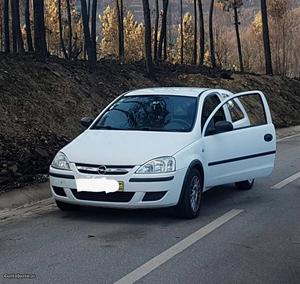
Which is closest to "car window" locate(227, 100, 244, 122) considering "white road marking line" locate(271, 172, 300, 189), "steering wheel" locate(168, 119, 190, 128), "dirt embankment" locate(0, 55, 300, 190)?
"steering wheel" locate(168, 119, 190, 128)

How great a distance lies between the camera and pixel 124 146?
713 centimetres

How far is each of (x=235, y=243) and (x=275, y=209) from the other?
76.7 inches

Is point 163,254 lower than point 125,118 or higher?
lower

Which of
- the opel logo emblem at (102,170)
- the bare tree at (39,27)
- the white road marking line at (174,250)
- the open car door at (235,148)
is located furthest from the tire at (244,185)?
the bare tree at (39,27)

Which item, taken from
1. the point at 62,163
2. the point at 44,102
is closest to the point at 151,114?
the point at 62,163

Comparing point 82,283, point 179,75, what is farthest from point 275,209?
point 179,75

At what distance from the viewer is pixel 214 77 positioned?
26797mm

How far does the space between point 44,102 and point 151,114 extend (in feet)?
20.8

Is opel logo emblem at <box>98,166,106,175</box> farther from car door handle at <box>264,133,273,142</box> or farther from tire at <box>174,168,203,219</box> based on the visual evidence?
car door handle at <box>264,133,273,142</box>

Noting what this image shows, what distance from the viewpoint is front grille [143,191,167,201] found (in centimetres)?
688

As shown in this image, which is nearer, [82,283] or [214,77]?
[82,283]

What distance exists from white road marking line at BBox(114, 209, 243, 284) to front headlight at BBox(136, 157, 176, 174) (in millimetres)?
786

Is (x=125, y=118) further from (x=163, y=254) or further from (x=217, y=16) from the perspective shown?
(x=217, y=16)

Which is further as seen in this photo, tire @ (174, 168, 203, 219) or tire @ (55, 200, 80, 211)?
tire @ (55, 200, 80, 211)
